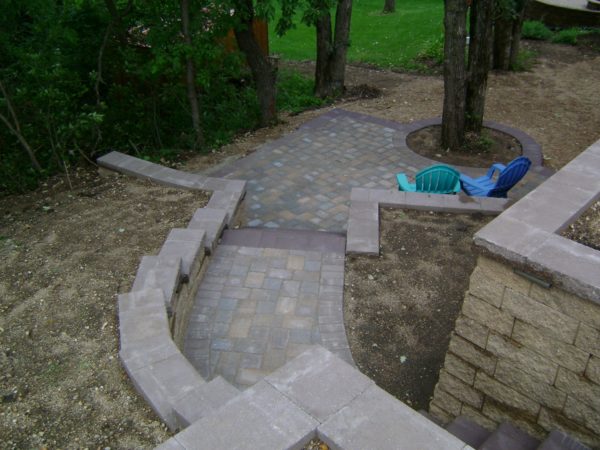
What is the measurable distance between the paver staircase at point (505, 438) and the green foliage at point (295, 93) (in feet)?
28.0

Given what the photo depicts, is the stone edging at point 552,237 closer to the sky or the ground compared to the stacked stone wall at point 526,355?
closer to the sky

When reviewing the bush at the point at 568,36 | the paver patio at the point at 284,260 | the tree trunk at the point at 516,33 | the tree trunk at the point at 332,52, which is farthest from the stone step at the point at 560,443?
the bush at the point at 568,36

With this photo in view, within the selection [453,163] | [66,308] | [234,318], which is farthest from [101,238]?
[453,163]

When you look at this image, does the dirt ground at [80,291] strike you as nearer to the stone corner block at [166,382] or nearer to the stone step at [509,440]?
the stone corner block at [166,382]

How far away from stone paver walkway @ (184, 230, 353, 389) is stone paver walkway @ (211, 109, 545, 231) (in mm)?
1167

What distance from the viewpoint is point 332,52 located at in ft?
39.3

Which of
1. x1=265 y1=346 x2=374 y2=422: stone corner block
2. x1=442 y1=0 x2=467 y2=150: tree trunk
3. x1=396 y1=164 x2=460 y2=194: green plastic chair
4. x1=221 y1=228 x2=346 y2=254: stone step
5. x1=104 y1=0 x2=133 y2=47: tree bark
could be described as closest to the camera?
x1=265 y1=346 x2=374 y2=422: stone corner block

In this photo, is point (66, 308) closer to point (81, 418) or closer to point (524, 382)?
point (81, 418)

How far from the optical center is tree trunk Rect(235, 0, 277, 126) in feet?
32.7

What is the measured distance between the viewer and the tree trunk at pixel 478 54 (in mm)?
8961

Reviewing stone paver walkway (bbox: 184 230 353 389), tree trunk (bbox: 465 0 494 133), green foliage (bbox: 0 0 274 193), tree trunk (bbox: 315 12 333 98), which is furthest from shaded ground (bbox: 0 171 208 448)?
tree trunk (bbox: 315 12 333 98)

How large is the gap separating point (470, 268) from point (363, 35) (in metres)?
14.9

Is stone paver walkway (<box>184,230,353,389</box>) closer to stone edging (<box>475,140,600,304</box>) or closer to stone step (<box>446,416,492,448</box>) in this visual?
stone step (<box>446,416,492,448</box>)

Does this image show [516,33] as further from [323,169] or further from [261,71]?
[323,169]
